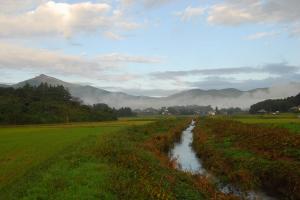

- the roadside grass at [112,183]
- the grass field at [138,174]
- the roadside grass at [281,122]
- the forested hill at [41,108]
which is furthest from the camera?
the forested hill at [41,108]

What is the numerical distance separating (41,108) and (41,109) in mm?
946

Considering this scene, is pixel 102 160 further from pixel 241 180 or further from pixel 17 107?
pixel 17 107

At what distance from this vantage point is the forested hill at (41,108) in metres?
105

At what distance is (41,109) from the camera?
116 meters

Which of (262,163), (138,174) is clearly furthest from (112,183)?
(262,163)

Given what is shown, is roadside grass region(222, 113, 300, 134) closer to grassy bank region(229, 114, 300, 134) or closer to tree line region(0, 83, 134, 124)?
grassy bank region(229, 114, 300, 134)

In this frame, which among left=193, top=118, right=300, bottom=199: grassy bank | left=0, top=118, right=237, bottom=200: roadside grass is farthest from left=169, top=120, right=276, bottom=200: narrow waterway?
left=0, top=118, right=237, bottom=200: roadside grass

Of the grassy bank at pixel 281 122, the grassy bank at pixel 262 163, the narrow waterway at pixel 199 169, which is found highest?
the grassy bank at pixel 281 122

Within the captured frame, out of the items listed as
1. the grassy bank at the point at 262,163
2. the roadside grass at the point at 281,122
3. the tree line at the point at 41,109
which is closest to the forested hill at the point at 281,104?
the roadside grass at the point at 281,122

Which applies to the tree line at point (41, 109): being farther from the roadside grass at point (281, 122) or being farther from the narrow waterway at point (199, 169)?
the narrow waterway at point (199, 169)

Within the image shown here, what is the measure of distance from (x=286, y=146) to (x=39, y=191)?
60.2 ft

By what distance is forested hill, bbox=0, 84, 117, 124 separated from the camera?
105269mm

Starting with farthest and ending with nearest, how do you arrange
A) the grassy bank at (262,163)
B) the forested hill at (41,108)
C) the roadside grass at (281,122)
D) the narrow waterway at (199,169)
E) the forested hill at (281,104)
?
the forested hill at (281,104) < the forested hill at (41,108) < the roadside grass at (281,122) < the grassy bank at (262,163) < the narrow waterway at (199,169)

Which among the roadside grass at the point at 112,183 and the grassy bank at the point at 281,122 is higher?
the grassy bank at the point at 281,122
